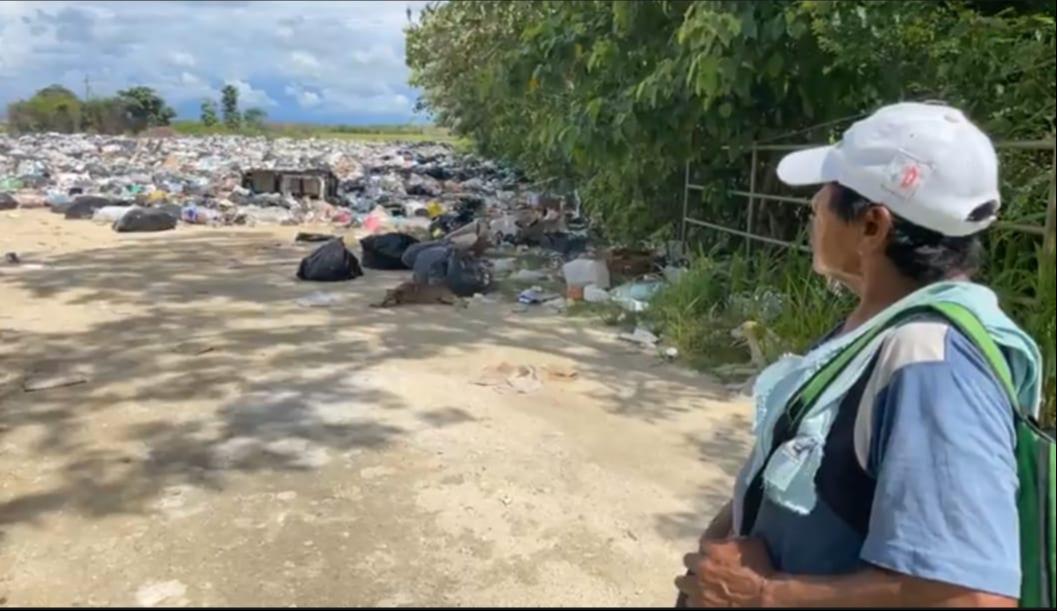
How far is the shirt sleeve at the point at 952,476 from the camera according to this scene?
100cm

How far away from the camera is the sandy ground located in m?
2.80

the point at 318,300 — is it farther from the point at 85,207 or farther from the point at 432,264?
the point at 85,207

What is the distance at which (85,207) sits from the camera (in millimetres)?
14352

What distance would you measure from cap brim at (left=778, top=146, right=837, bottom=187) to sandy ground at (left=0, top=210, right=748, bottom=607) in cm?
108

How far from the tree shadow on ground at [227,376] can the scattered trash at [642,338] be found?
0.17 metres

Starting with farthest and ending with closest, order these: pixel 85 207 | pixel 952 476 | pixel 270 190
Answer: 1. pixel 270 190
2. pixel 85 207
3. pixel 952 476

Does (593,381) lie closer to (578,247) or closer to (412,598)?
(412,598)

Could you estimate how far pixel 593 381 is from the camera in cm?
498

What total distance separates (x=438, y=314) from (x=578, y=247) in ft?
10.9

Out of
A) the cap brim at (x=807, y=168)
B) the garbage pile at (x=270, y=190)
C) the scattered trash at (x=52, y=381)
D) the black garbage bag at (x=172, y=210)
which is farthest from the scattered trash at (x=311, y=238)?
the cap brim at (x=807, y=168)

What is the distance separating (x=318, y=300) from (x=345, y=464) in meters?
3.83

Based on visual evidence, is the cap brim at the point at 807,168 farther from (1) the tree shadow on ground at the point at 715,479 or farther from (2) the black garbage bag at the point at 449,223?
(2) the black garbage bag at the point at 449,223

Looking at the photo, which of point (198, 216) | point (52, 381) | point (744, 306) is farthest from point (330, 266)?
point (198, 216)

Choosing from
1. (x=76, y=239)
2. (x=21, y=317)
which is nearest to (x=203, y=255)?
(x=76, y=239)
